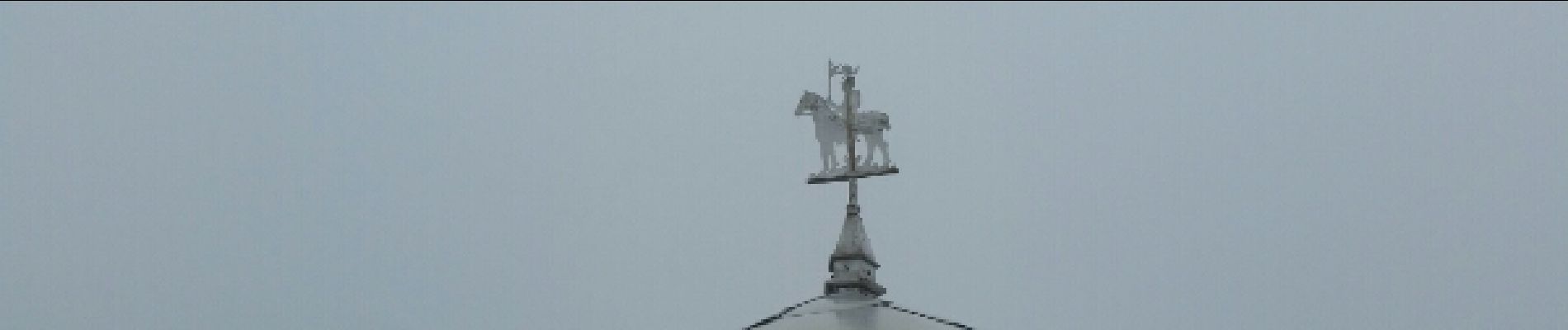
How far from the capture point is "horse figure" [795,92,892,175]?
39.5 meters

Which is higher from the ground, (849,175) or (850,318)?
(849,175)

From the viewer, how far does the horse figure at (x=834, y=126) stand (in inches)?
1556

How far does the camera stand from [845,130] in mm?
39812

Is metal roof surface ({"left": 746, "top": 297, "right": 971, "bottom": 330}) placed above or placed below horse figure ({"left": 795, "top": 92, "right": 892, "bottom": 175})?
below

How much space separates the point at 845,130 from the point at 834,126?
225 mm

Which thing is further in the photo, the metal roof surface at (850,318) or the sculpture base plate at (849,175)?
the sculpture base plate at (849,175)

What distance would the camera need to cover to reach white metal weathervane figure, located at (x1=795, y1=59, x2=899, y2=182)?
39.6 meters

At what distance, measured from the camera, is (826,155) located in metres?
40.2

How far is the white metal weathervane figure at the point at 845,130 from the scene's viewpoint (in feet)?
130

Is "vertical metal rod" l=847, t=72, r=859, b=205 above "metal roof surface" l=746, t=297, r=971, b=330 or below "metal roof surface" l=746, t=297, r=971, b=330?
above

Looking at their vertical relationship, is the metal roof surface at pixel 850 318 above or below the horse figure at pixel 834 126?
below

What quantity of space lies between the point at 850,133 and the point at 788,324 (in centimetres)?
441

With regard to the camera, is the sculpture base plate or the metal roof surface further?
the sculpture base plate

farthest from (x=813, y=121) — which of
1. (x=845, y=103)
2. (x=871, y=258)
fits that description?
(x=871, y=258)
